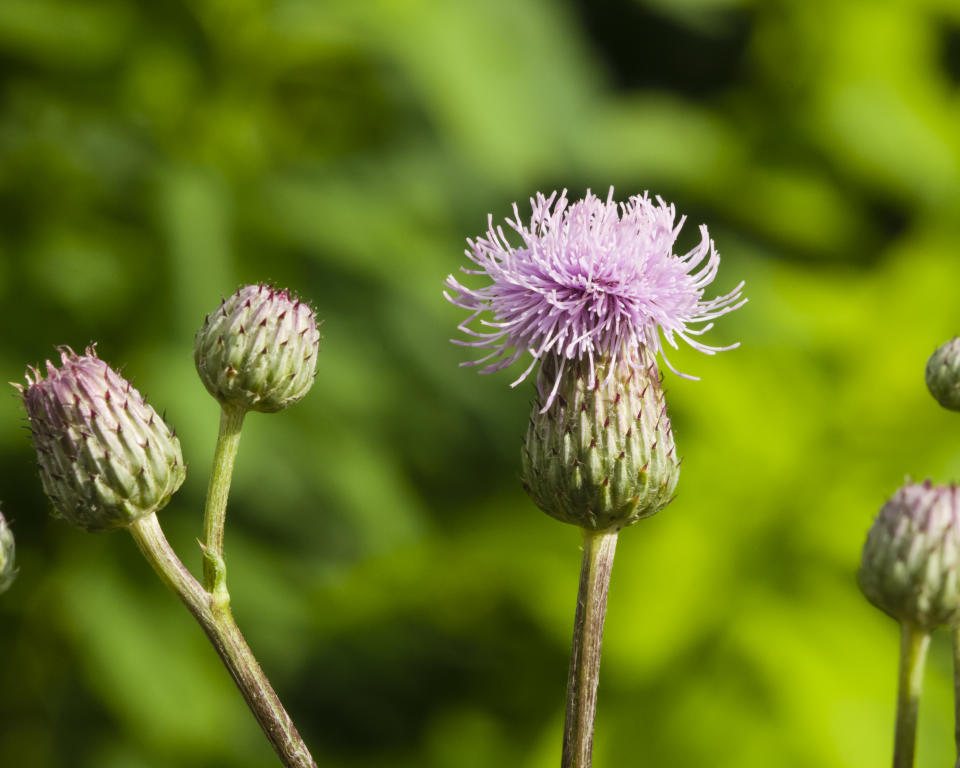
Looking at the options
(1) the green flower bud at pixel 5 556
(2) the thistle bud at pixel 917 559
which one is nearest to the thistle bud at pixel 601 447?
(2) the thistle bud at pixel 917 559

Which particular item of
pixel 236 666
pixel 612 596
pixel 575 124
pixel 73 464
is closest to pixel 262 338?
pixel 73 464

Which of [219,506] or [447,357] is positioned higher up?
[447,357]

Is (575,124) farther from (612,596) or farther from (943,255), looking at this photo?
(612,596)

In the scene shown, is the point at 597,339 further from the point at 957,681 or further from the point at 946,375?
the point at 957,681

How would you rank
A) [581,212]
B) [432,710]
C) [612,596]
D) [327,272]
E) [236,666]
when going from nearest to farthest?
[236,666] → [581,212] → [612,596] → [327,272] → [432,710]

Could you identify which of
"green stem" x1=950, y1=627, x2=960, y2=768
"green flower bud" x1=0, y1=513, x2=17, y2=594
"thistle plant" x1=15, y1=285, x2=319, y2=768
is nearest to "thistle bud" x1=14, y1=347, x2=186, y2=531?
"thistle plant" x1=15, y1=285, x2=319, y2=768

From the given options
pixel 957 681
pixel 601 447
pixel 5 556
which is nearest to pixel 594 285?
pixel 601 447
